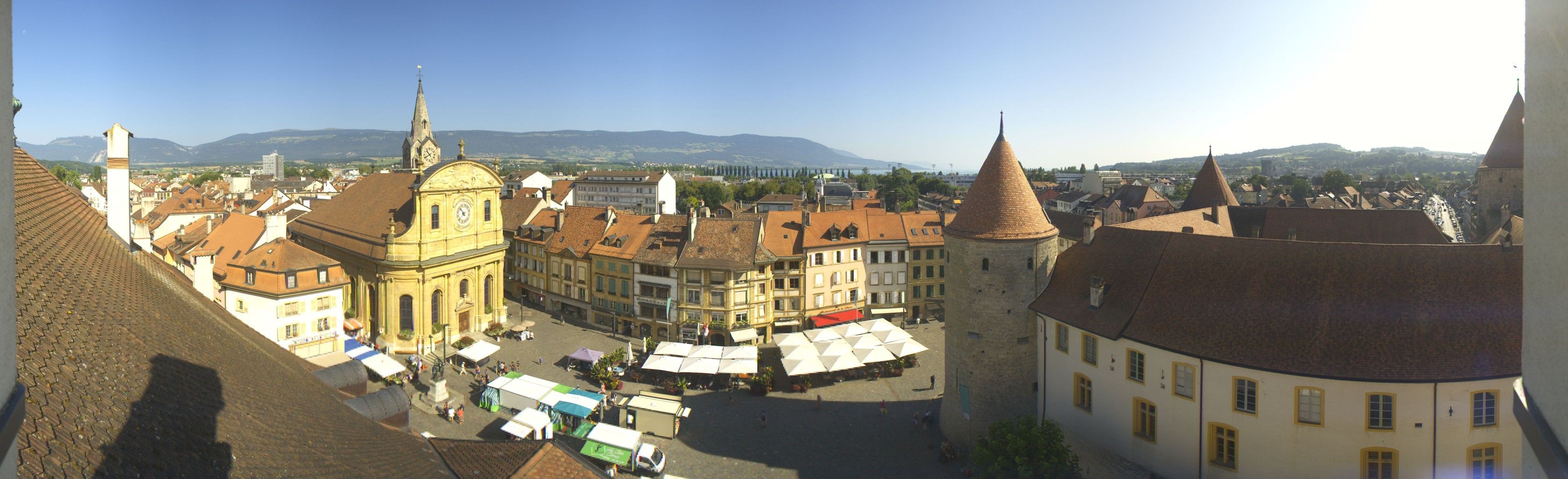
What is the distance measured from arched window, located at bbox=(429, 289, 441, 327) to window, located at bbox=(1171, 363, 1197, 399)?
1432 inches

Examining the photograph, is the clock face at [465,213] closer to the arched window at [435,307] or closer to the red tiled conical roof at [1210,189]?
the arched window at [435,307]

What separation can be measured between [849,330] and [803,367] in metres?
5.86

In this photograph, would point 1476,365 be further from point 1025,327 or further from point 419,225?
point 419,225

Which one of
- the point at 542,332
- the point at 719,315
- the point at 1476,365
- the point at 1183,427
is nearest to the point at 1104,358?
the point at 1183,427

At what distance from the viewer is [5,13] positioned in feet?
8.98

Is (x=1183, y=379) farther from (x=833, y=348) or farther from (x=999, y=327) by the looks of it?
(x=833, y=348)

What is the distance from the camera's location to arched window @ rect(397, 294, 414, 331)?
1574 inches

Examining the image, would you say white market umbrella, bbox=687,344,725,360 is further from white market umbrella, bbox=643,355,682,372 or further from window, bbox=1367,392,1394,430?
window, bbox=1367,392,1394,430

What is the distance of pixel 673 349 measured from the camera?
36.5 m

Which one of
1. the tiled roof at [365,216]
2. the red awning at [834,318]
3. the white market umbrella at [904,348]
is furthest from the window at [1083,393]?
the tiled roof at [365,216]

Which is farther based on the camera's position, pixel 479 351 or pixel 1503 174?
pixel 1503 174

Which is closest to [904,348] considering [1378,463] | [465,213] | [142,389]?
[1378,463]

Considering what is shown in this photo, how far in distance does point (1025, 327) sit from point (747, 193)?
12413 centimetres

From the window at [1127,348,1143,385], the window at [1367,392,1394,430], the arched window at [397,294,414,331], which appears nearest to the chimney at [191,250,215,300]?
the arched window at [397,294,414,331]
